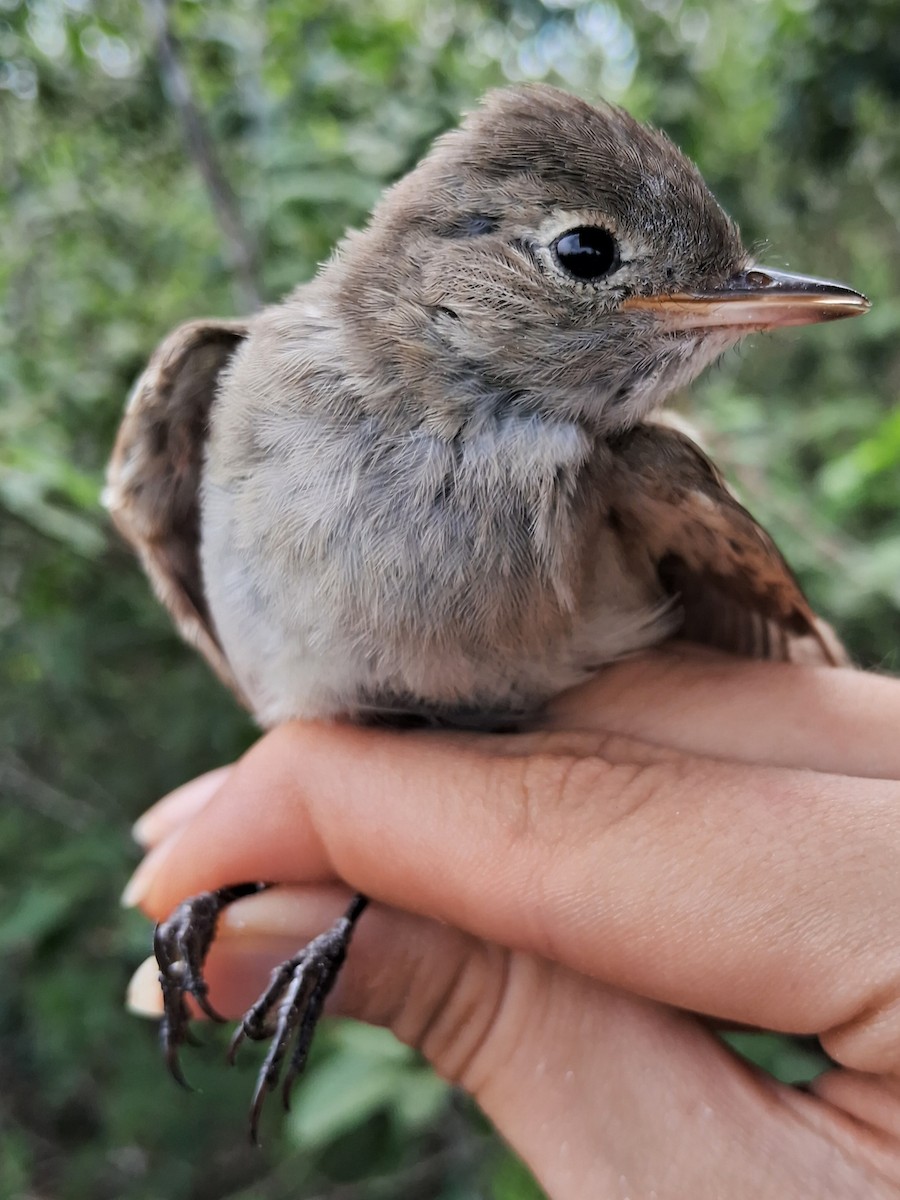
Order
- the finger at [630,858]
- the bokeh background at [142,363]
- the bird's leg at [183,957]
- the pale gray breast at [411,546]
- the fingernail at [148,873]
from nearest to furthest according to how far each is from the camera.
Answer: the finger at [630,858] → the pale gray breast at [411,546] → the bird's leg at [183,957] → the fingernail at [148,873] → the bokeh background at [142,363]

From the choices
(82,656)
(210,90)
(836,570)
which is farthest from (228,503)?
(210,90)

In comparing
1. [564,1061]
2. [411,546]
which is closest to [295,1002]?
[564,1061]

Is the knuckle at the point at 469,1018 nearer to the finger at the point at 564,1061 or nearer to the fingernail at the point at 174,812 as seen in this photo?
the finger at the point at 564,1061

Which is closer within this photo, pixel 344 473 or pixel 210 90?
pixel 344 473

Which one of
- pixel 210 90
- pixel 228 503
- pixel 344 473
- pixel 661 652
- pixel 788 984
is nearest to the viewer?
pixel 788 984

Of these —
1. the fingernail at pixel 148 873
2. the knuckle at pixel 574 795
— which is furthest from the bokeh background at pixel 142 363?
the knuckle at pixel 574 795

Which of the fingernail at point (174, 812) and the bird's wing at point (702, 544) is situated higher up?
the bird's wing at point (702, 544)

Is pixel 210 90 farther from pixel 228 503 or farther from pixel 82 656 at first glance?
pixel 228 503
